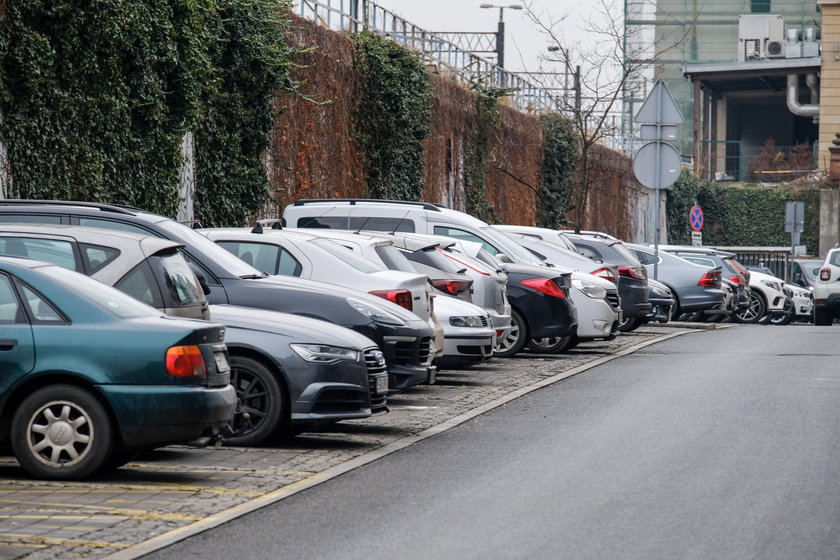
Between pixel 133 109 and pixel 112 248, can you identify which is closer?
pixel 112 248

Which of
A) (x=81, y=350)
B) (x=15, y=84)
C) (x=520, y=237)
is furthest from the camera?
(x=520, y=237)

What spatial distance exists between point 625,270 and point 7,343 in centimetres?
1643

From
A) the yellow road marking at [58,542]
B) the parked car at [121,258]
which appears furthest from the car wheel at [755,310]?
the yellow road marking at [58,542]

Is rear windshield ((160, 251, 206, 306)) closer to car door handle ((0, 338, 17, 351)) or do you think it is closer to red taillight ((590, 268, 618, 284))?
car door handle ((0, 338, 17, 351))

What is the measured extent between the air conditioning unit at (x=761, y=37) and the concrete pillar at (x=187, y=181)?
6196 cm

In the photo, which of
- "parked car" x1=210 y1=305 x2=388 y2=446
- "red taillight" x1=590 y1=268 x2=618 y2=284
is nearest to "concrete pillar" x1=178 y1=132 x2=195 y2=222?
"red taillight" x1=590 y1=268 x2=618 y2=284

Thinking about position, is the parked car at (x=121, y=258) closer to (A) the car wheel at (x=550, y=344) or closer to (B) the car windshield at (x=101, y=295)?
(B) the car windshield at (x=101, y=295)

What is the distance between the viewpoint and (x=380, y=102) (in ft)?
105

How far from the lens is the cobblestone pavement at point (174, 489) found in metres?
7.67

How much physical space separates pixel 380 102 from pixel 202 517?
2400 cm

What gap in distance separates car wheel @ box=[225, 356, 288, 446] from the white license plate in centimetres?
139

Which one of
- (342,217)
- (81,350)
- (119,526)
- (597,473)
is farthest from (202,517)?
(342,217)

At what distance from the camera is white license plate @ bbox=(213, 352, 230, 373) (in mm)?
9656

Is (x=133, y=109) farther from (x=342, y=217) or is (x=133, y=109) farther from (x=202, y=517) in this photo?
(x=202, y=517)
